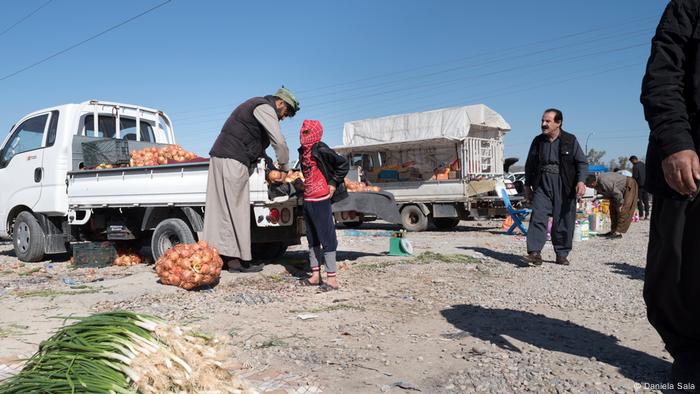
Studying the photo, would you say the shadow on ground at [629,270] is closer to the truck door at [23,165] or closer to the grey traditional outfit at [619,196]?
the grey traditional outfit at [619,196]

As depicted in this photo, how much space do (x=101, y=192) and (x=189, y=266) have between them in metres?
3.21

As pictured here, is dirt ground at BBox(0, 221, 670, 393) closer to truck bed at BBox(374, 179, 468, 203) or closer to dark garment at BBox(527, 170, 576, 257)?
dark garment at BBox(527, 170, 576, 257)

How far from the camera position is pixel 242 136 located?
6.55 m

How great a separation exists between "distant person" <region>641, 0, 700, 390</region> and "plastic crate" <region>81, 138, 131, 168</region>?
7.84 m

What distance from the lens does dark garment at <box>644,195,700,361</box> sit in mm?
2547

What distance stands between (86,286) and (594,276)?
20.3 ft

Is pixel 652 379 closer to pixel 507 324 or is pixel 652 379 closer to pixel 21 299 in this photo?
pixel 507 324

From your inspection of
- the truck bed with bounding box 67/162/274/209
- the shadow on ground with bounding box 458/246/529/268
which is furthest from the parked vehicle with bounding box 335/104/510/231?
the truck bed with bounding box 67/162/274/209

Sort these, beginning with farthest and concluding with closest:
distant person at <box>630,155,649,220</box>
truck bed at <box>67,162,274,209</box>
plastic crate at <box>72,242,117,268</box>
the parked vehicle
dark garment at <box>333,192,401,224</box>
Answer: distant person at <box>630,155,649,220</box>
the parked vehicle
plastic crate at <box>72,242,117,268</box>
dark garment at <box>333,192,401,224</box>
truck bed at <box>67,162,274,209</box>

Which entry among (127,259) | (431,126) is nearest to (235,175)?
(127,259)

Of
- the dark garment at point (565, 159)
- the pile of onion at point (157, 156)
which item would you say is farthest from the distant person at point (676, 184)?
the pile of onion at point (157, 156)

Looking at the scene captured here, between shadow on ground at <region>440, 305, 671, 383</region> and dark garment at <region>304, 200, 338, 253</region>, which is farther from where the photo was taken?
dark garment at <region>304, 200, 338, 253</region>

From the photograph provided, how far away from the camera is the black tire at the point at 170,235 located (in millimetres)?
7004

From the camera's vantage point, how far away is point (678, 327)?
2654 mm
